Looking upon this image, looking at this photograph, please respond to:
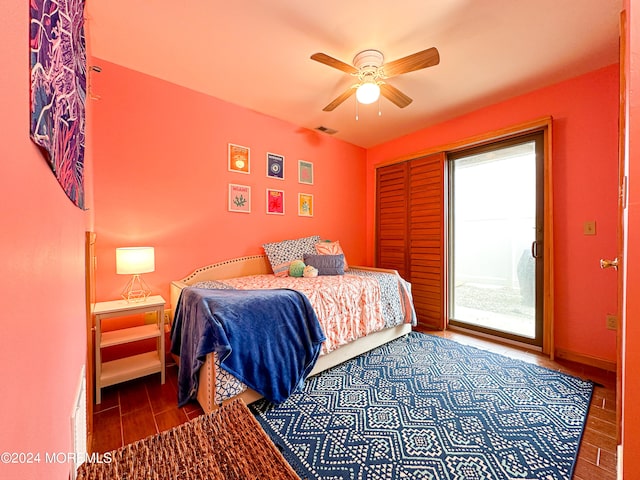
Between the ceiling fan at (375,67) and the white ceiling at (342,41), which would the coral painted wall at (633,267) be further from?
the white ceiling at (342,41)

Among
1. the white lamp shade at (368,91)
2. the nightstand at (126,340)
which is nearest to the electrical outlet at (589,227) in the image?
the white lamp shade at (368,91)

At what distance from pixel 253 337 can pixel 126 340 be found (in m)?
1.02

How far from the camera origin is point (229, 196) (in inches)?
111

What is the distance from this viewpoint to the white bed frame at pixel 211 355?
157 centimetres

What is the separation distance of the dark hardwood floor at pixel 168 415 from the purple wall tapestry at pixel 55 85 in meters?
1.46

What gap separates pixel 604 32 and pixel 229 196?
10.8ft

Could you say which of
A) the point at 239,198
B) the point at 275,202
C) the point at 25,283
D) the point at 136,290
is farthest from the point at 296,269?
the point at 25,283

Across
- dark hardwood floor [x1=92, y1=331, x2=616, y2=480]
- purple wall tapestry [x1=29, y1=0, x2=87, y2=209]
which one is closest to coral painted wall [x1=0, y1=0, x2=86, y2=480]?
purple wall tapestry [x1=29, y1=0, x2=87, y2=209]

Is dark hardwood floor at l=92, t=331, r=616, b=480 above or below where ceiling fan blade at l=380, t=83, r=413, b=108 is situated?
below

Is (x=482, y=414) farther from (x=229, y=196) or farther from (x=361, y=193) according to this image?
(x=361, y=193)

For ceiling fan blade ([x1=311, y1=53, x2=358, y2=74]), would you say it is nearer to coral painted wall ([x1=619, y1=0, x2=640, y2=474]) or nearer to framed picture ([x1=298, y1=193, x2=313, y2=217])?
coral painted wall ([x1=619, y1=0, x2=640, y2=474])

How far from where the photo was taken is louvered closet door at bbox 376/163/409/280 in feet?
12.1

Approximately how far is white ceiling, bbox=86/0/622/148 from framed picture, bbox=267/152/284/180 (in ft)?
2.09

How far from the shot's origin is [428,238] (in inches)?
132
